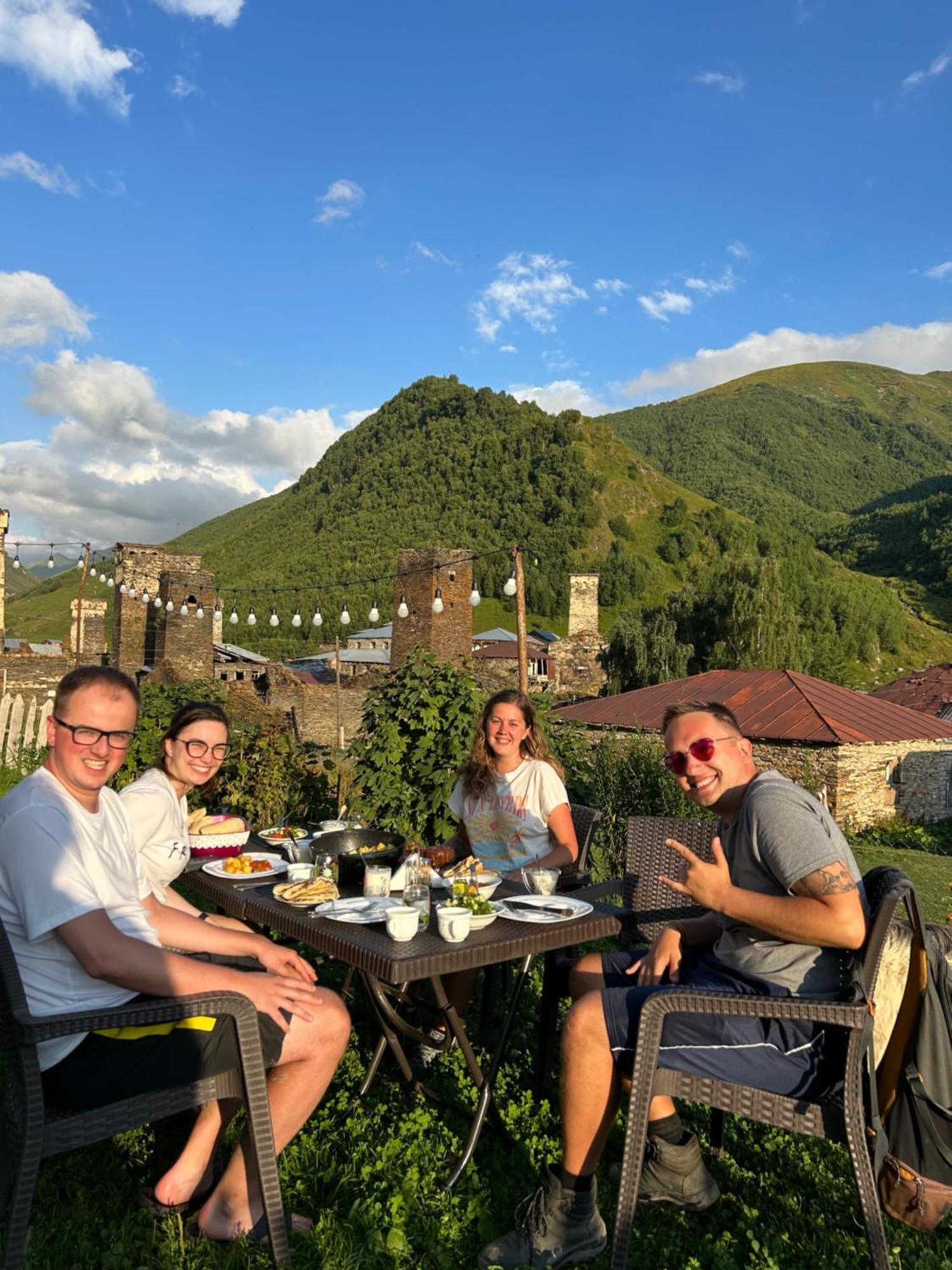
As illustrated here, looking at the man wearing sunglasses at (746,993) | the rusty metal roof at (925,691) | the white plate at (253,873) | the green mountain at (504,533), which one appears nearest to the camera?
the man wearing sunglasses at (746,993)

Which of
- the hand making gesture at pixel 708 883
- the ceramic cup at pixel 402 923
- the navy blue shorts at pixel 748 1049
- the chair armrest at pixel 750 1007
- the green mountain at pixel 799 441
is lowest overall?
the navy blue shorts at pixel 748 1049

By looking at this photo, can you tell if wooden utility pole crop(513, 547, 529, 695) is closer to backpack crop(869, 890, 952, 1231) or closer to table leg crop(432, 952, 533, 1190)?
table leg crop(432, 952, 533, 1190)

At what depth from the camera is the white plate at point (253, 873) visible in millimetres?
2734

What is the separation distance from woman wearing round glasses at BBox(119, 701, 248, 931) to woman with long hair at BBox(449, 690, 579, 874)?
37.1 inches

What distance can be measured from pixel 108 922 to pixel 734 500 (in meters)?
99.1

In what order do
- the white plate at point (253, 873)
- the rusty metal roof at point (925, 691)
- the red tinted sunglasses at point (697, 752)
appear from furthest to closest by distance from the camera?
the rusty metal roof at point (925, 691) < the white plate at point (253, 873) < the red tinted sunglasses at point (697, 752)

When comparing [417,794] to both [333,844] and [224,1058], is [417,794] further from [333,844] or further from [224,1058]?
[224,1058]

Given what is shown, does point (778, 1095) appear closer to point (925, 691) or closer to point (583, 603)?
point (925, 691)

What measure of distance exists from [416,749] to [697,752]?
321cm

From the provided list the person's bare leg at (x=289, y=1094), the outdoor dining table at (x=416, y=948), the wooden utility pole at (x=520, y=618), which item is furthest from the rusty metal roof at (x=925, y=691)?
the person's bare leg at (x=289, y=1094)

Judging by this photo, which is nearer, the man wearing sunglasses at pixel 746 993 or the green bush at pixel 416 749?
the man wearing sunglasses at pixel 746 993

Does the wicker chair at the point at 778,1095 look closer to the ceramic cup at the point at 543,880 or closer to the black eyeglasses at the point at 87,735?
the ceramic cup at the point at 543,880

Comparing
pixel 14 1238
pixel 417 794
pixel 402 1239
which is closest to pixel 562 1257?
pixel 402 1239

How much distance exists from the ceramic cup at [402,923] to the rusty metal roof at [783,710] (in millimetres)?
10158
